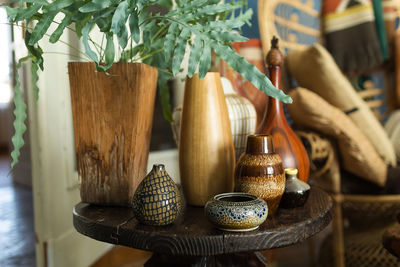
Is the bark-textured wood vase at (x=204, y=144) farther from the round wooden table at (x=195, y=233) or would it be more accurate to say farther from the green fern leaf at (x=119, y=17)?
the green fern leaf at (x=119, y=17)

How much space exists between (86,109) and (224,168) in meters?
0.33

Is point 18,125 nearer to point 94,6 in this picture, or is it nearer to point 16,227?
point 94,6

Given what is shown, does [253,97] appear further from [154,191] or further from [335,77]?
[154,191]

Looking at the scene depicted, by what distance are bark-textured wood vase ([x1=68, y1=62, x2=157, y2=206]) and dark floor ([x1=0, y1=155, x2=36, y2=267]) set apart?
1.17 metres

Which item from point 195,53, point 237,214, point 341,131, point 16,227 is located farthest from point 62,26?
point 16,227

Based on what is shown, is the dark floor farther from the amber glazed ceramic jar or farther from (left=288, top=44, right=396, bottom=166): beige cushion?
(left=288, top=44, right=396, bottom=166): beige cushion

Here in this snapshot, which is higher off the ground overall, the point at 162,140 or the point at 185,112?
the point at 185,112

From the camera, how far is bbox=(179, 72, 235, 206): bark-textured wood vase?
27.8 inches

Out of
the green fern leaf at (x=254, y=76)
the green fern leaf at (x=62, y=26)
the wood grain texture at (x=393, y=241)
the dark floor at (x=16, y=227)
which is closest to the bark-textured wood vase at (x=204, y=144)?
the green fern leaf at (x=254, y=76)

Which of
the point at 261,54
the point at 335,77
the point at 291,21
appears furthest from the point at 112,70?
the point at 291,21

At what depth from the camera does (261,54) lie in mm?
1652

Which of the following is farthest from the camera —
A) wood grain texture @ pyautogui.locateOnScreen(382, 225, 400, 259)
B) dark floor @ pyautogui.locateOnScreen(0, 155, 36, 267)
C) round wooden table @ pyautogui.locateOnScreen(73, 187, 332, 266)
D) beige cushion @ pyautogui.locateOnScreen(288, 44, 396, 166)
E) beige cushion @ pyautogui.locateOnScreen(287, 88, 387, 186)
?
dark floor @ pyautogui.locateOnScreen(0, 155, 36, 267)

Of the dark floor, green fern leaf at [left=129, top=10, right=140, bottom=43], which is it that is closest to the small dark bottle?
green fern leaf at [left=129, top=10, right=140, bottom=43]

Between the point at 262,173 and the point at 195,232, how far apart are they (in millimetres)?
172
